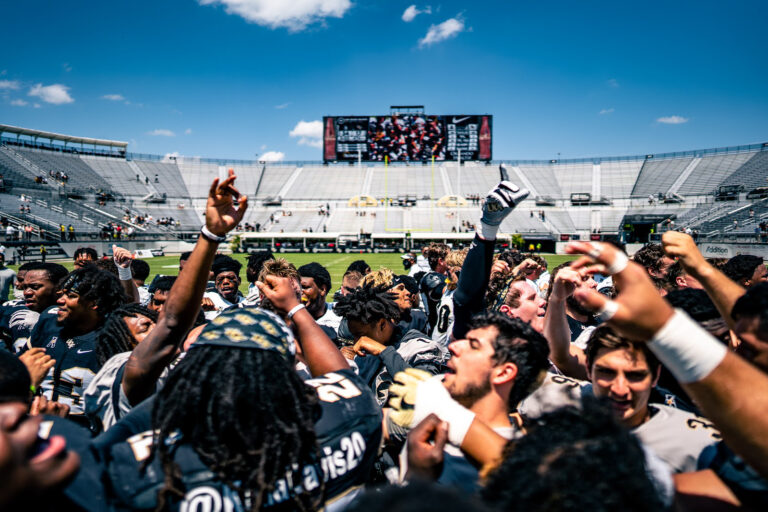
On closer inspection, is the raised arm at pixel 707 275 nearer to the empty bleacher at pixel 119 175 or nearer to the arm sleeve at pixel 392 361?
the arm sleeve at pixel 392 361

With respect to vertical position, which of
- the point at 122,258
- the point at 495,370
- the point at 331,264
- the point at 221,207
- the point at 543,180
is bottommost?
the point at 331,264

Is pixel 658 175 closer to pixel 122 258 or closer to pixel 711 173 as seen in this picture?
pixel 711 173

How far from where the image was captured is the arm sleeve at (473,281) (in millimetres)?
2443

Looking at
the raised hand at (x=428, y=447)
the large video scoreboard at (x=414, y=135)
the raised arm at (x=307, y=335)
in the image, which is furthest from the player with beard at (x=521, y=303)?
the large video scoreboard at (x=414, y=135)

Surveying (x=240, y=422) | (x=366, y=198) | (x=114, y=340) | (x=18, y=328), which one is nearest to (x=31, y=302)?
(x=18, y=328)

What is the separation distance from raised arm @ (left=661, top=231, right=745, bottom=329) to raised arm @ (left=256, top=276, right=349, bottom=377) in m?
1.51

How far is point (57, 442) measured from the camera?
1.00m

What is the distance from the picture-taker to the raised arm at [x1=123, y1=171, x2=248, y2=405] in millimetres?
1668

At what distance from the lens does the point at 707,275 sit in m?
1.81

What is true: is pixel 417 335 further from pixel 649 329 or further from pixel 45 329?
pixel 45 329

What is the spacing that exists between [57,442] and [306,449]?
2.24ft

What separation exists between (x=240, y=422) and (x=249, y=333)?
292 millimetres

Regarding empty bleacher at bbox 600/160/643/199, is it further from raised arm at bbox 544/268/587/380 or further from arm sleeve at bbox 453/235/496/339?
arm sleeve at bbox 453/235/496/339

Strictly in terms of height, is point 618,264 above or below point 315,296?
above
